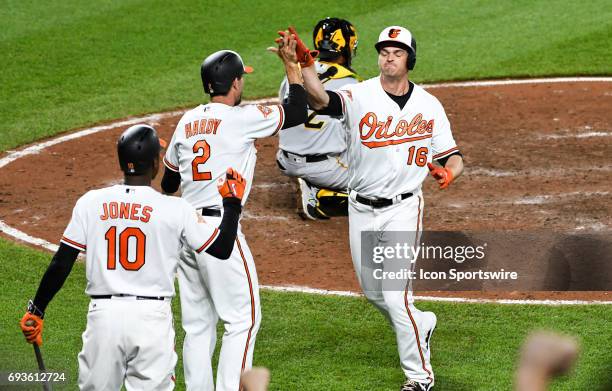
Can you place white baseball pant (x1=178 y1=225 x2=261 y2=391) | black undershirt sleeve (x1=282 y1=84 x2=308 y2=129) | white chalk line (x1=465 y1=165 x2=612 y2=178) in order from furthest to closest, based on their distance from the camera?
white chalk line (x1=465 y1=165 x2=612 y2=178) < black undershirt sleeve (x1=282 y1=84 x2=308 y2=129) < white baseball pant (x1=178 y1=225 x2=261 y2=391)

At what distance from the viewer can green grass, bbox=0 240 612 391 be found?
6.53m

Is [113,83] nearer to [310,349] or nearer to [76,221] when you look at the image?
[310,349]

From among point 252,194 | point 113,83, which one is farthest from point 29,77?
point 252,194

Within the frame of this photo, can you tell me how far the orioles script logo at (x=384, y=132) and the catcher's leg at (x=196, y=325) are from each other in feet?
4.35

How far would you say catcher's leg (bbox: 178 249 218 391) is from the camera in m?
5.93

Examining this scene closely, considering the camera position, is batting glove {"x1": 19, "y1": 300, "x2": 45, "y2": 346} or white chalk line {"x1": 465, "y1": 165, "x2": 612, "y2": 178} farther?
white chalk line {"x1": 465, "y1": 165, "x2": 612, "y2": 178}

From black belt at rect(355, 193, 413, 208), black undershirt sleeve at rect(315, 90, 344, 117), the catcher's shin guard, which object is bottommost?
the catcher's shin guard

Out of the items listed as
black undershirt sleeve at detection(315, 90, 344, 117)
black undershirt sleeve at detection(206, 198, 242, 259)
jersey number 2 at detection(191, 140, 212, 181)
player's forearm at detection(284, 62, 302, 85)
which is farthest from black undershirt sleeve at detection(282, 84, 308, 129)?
black undershirt sleeve at detection(206, 198, 242, 259)

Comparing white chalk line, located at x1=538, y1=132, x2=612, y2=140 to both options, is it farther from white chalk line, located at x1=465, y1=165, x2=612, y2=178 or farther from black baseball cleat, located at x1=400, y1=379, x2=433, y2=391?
black baseball cleat, located at x1=400, y1=379, x2=433, y2=391

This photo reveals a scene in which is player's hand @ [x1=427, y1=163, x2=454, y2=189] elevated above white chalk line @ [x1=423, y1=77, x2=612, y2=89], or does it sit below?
above

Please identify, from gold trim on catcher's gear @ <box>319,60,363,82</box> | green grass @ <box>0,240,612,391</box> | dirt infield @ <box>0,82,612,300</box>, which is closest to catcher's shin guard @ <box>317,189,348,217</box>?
dirt infield @ <box>0,82,612,300</box>

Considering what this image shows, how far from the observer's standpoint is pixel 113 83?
1352cm

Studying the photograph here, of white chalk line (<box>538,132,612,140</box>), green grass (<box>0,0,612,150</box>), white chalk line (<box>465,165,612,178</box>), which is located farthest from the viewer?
green grass (<box>0,0,612,150</box>)

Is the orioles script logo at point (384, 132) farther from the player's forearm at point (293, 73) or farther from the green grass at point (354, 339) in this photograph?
the green grass at point (354, 339)
